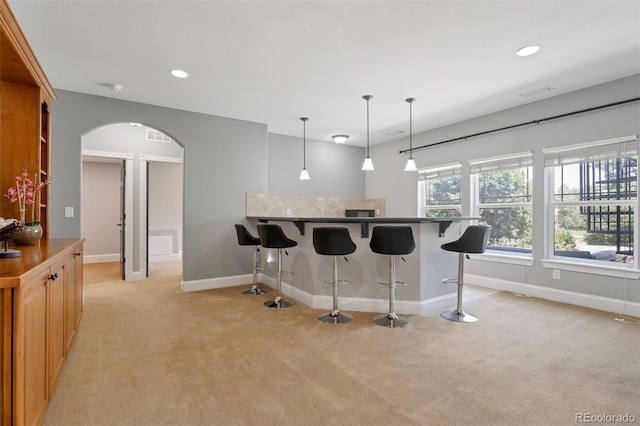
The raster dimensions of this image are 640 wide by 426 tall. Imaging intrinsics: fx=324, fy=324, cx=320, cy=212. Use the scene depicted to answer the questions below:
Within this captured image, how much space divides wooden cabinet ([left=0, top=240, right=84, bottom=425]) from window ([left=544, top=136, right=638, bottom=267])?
5.15 metres

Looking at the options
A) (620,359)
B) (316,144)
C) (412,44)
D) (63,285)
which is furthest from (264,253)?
(620,359)

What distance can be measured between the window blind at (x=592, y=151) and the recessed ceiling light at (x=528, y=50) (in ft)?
5.31

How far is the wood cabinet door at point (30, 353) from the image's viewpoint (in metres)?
1.29

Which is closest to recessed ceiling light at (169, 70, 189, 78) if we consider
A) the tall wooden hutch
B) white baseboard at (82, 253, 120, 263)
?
the tall wooden hutch

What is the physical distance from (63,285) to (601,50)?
4.88 m

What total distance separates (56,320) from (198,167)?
3.06m

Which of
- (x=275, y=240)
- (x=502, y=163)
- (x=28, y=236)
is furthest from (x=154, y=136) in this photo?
(x=502, y=163)

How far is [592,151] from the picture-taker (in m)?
3.88

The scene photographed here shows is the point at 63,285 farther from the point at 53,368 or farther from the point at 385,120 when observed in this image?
the point at 385,120

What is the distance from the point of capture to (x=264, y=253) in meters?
5.21

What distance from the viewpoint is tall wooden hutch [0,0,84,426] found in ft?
4.21

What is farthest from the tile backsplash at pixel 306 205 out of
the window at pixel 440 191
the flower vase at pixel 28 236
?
the flower vase at pixel 28 236

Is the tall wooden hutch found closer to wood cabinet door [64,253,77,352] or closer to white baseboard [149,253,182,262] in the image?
wood cabinet door [64,253,77,352]

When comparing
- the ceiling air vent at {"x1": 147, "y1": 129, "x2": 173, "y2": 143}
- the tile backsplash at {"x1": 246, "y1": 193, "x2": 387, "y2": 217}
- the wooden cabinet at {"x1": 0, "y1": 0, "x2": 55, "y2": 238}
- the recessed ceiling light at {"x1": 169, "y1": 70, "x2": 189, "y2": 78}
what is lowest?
the tile backsplash at {"x1": 246, "y1": 193, "x2": 387, "y2": 217}
